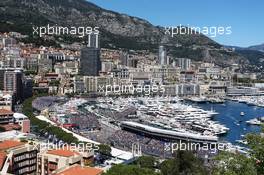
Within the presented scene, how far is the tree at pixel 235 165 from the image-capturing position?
484cm

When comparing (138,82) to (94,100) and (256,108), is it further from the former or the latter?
(256,108)

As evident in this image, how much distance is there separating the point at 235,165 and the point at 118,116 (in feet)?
77.6

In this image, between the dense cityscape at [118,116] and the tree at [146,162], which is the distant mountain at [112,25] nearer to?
the dense cityscape at [118,116]

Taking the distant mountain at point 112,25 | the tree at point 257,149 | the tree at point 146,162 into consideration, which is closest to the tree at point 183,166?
the tree at point 146,162

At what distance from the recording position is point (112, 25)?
87938mm

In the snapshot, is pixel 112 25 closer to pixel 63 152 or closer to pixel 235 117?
pixel 235 117

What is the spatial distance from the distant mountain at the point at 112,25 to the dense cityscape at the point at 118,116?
7.77m

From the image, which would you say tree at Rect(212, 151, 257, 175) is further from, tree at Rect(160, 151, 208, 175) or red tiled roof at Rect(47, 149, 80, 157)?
red tiled roof at Rect(47, 149, 80, 157)

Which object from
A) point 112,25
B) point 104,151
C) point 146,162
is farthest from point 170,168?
point 112,25

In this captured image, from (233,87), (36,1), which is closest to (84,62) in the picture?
(233,87)

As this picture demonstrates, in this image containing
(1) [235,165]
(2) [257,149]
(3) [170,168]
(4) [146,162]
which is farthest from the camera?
(4) [146,162]

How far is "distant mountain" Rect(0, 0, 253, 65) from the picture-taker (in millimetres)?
70438

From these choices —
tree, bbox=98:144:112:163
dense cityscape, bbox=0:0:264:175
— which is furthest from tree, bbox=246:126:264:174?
tree, bbox=98:144:112:163

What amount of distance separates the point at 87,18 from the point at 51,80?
135 feet
